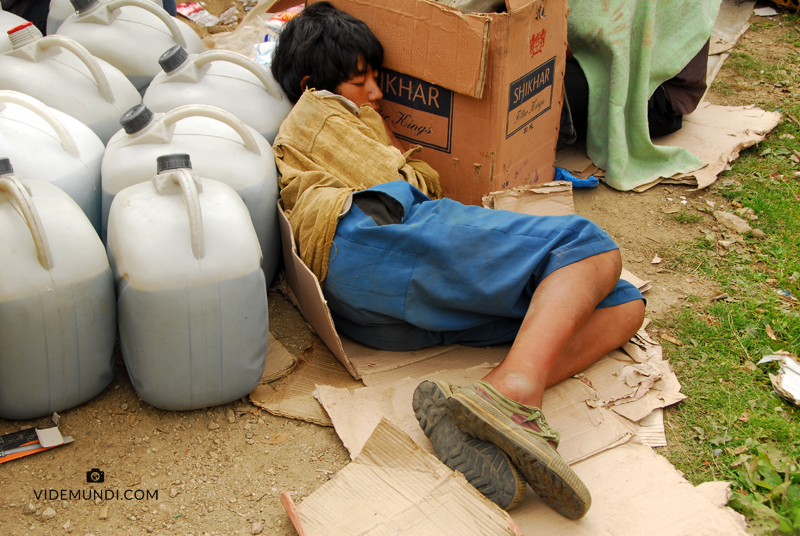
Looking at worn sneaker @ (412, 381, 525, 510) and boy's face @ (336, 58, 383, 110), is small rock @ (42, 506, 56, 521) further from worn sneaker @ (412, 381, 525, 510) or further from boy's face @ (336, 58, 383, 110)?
boy's face @ (336, 58, 383, 110)

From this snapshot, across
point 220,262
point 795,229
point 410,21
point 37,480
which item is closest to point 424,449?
point 220,262

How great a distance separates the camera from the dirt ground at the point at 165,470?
4.58ft

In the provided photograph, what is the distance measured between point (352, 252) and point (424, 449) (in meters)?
0.56

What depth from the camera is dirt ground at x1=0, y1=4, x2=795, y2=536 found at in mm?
1395

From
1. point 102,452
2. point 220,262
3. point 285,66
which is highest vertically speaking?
point 285,66

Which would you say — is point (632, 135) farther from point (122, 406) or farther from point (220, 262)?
point (122, 406)

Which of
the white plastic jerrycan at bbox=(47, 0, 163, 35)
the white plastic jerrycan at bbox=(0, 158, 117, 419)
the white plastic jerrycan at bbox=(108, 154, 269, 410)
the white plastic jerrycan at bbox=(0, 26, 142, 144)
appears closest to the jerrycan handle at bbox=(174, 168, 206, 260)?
the white plastic jerrycan at bbox=(108, 154, 269, 410)

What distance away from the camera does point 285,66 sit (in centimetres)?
228

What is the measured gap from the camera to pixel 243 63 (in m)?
2.16

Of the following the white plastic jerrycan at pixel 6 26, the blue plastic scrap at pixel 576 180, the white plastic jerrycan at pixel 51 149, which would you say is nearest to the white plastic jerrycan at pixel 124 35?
the white plastic jerrycan at pixel 6 26

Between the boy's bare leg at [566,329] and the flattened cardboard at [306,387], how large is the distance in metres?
0.52

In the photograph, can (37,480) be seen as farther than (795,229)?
No

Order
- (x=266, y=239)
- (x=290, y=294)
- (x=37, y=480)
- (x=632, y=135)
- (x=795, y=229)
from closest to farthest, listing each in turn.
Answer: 1. (x=37, y=480)
2. (x=266, y=239)
3. (x=290, y=294)
4. (x=795, y=229)
5. (x=632, y=135)

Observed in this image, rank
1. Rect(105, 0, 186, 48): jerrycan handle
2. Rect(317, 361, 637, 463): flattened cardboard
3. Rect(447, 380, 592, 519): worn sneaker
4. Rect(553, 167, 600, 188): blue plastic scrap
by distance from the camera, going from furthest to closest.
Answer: Rect(553, 167, 600, 188): blue plastic scrap → Rect(105, 0, 186, 48): jerrycan handle → Rect(317, 361, 637, 463): flattened cardboard → Rect(447, 380, 592, 519): worn sneaker
